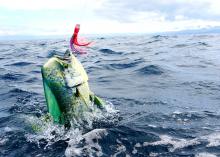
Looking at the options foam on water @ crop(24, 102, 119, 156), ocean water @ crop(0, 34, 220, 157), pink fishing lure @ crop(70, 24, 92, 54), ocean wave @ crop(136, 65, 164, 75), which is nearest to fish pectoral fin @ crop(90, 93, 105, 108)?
foam on water @ crop(24, 102, 119, 156)

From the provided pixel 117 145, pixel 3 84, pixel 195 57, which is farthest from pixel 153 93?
pixel 195 57

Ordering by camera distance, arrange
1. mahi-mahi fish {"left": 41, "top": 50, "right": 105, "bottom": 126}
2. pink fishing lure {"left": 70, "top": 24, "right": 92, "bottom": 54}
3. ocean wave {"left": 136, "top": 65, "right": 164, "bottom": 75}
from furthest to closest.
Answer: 1. ocean wave {"left": 136, "top": 65, "right": 164, "bottom": 75}
2. pink fishing lure {"left": 70, "top": 24, "right": 92, "bottom": 54}
3. mahi-mahi fish {"left": 41, "top": 50, "right": 105, "bottom": 126}

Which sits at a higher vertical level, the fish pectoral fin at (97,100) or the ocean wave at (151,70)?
the fish pectoral fin at (97,100)

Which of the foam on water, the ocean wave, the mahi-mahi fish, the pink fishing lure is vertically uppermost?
the pink fishing lure

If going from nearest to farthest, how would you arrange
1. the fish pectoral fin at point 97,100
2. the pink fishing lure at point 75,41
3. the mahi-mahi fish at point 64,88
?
the mahi-mahi fish at point 64,88 < the pink fishing lure at point 75,41 < the fish pectoral fin at point 97,100

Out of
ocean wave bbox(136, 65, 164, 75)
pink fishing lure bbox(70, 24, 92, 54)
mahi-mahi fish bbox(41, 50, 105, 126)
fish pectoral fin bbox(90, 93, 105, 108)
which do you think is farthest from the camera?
ocean wave bbox(136, 65, 164, 75)

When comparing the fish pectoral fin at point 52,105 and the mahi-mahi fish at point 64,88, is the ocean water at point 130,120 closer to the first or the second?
the fish pectoral fin at point 52,105

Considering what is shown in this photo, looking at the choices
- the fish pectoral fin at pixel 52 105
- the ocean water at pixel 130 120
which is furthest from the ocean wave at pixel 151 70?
the fish pectoral fin at pixel 52 105

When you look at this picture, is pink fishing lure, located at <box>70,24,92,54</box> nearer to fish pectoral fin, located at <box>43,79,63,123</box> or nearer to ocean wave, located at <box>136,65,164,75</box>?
fish pectoral fin, located at <box>43,79,63,123</box>

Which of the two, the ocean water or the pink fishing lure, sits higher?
the pink fishing lure

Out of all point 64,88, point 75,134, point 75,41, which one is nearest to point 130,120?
point 75,134

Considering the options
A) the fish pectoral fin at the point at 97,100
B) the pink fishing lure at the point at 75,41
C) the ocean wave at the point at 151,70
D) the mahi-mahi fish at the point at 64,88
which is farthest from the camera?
the ocean wave at the point at 151,70

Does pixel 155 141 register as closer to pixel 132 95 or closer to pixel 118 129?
A: pixel 118 129

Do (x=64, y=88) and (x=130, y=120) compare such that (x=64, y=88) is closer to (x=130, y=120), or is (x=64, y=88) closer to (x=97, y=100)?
(x=97, y=100)
